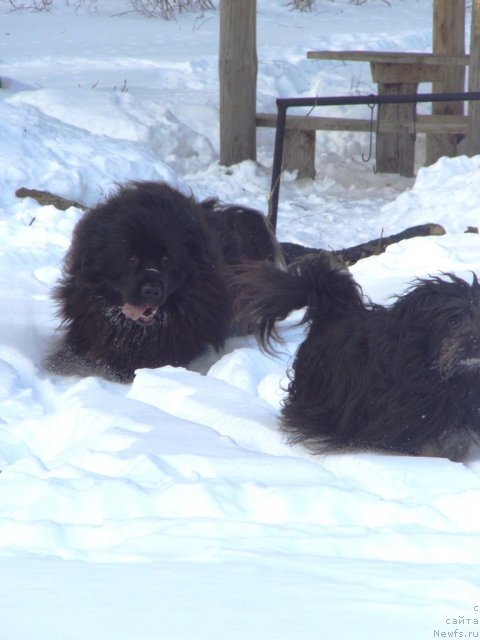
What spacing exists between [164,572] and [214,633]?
420 millimetres

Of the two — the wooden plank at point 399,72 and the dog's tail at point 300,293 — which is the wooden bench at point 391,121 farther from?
the dog's tail at point 300,293

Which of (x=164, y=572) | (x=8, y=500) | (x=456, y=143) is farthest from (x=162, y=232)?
(x=456, y=143)

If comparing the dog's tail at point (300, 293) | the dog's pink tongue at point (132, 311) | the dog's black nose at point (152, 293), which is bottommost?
the dog's pink tongue at point (132, 311)

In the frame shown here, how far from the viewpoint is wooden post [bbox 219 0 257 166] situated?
11492 millimetres

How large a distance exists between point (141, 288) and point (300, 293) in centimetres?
134

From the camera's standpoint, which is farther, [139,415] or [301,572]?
[139,415]

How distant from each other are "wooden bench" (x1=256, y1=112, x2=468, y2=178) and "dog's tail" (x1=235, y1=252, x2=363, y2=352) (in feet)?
25.0

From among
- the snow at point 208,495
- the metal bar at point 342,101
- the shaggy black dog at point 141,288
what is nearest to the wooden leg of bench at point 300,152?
the snow at point 208,495

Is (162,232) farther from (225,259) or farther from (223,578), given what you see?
(223,578)

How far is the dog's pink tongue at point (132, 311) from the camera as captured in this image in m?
5.37

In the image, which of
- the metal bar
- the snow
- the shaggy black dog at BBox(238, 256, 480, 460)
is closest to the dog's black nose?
the snow

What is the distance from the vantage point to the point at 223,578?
2.62 metres

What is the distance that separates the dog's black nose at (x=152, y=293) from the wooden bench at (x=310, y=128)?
6703 millimetres

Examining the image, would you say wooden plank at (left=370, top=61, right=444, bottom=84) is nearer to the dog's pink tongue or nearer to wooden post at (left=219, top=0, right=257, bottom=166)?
wooden post at (left=219, top=0, right=257, bottom=166)
